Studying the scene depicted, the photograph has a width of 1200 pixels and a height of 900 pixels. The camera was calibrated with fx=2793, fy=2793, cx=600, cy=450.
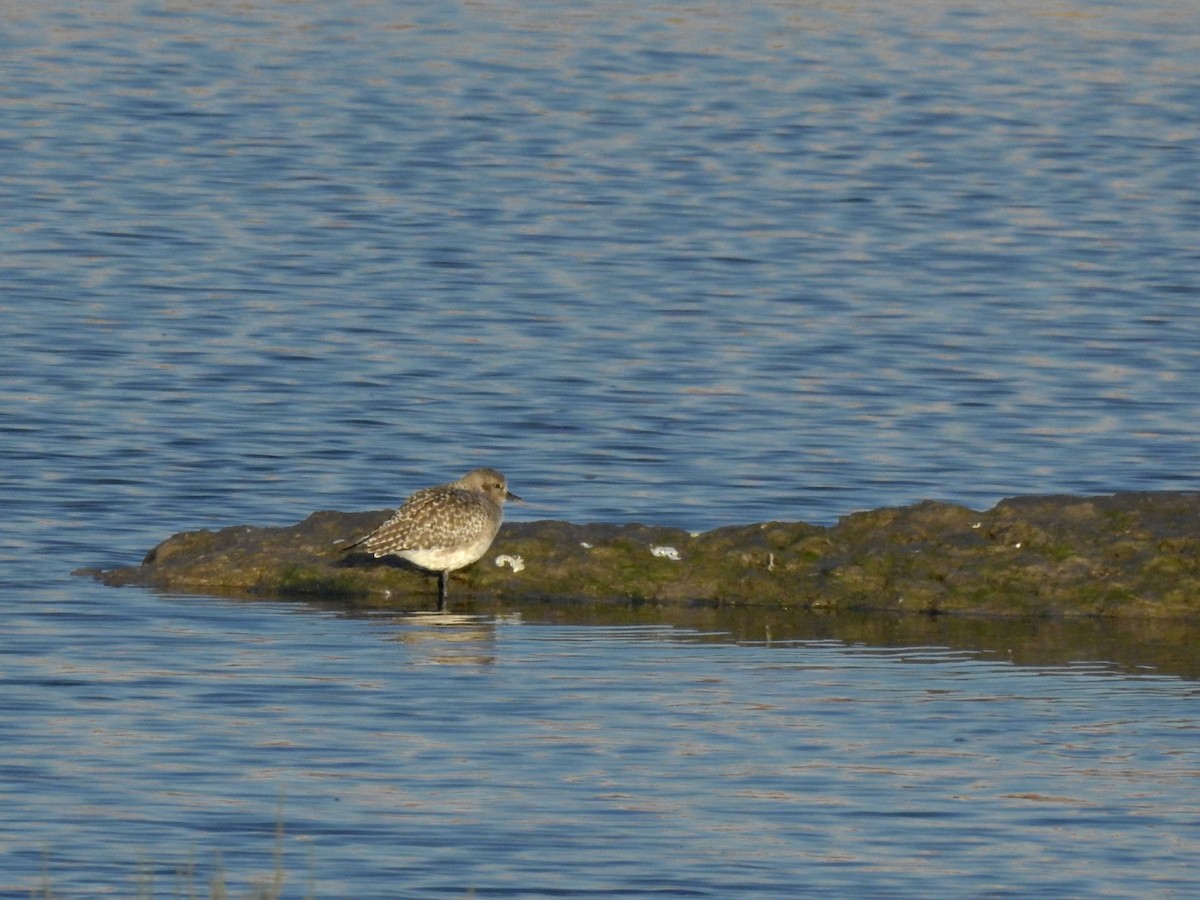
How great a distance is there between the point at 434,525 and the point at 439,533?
5 cm

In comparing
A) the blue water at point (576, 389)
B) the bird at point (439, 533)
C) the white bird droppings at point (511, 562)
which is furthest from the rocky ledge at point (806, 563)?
the blue water at point (576, 389)

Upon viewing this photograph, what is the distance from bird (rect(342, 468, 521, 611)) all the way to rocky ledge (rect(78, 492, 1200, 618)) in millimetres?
223

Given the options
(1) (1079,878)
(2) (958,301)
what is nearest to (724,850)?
(1) (1079,878)

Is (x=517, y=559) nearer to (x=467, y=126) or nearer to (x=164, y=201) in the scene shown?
(x=164, y=201)

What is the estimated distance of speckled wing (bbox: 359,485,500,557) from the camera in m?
12.0

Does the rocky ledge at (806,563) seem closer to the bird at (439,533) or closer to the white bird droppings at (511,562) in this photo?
the white bird droppings at (511,562)

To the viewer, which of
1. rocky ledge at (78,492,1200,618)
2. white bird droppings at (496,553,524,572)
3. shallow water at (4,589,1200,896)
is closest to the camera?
shallow water at (4,589,1200,896)

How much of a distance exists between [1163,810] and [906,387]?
389 inches

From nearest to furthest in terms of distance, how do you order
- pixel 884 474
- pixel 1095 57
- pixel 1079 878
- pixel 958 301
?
pixel 1079 878 < pixel 884 474 < pixel 958 301 < pixel 1095 57

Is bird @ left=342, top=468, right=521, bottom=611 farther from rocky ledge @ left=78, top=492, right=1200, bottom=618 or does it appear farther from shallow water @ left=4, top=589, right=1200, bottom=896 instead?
shallow water @ left=4, top=589, right=1200, bottom=896

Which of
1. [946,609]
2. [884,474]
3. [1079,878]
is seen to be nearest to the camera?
[1079,878]

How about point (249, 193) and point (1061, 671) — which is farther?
point (249, 193)

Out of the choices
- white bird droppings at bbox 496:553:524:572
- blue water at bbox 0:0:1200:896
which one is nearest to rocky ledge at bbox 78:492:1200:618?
white bird droppings at bbox 496:553:524:572

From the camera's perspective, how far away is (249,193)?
2736 centimetres
